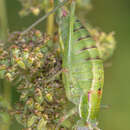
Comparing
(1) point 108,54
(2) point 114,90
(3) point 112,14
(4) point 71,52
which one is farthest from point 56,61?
(3) point 112,14

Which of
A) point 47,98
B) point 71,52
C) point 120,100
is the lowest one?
point 120,100

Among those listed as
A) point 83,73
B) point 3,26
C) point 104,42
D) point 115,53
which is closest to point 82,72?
point 83,73

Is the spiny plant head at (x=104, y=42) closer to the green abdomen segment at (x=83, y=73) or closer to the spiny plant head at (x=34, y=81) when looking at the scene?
the green abdomen segment at (x=83, y=73)

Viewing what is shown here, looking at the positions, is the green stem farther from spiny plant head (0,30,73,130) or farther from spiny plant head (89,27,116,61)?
spiny plant head (89,27,116,61)

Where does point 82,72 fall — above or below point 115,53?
below

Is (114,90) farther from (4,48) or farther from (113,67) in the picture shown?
(4,48)

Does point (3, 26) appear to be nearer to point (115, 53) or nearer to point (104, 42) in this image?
point (104, 42)
